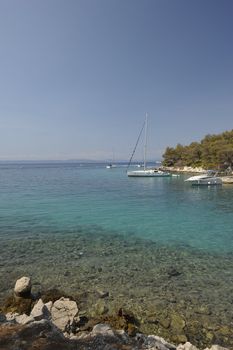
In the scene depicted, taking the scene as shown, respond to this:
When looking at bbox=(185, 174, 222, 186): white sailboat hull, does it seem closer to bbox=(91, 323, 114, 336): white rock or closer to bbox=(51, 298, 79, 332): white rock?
bbox=(51, 298, 79, 332): white rock

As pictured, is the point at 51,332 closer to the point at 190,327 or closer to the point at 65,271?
the point at 190,327

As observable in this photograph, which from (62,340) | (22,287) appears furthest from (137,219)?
(62,340)

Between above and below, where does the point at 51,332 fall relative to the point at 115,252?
above

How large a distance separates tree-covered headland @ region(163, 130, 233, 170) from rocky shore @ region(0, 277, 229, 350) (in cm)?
7357

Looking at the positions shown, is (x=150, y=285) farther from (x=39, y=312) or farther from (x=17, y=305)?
(x=17, y=305)

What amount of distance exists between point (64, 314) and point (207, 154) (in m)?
87.9

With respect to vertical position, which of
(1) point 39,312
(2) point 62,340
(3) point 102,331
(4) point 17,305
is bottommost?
(4) point 17,305

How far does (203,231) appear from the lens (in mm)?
18734

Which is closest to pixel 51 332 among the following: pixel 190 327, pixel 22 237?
pixel 190 327

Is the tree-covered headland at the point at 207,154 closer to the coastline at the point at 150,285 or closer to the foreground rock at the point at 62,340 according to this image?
the coastline at the point at 150,285

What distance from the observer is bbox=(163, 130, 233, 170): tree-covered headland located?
76125mm

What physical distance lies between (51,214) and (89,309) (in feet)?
55.7

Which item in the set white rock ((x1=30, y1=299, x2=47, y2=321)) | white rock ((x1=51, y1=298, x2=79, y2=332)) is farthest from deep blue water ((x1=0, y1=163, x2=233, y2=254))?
white rock ((x1=30, y1=299, x2=47, y2=321))

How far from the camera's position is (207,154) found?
8819 centimetres
